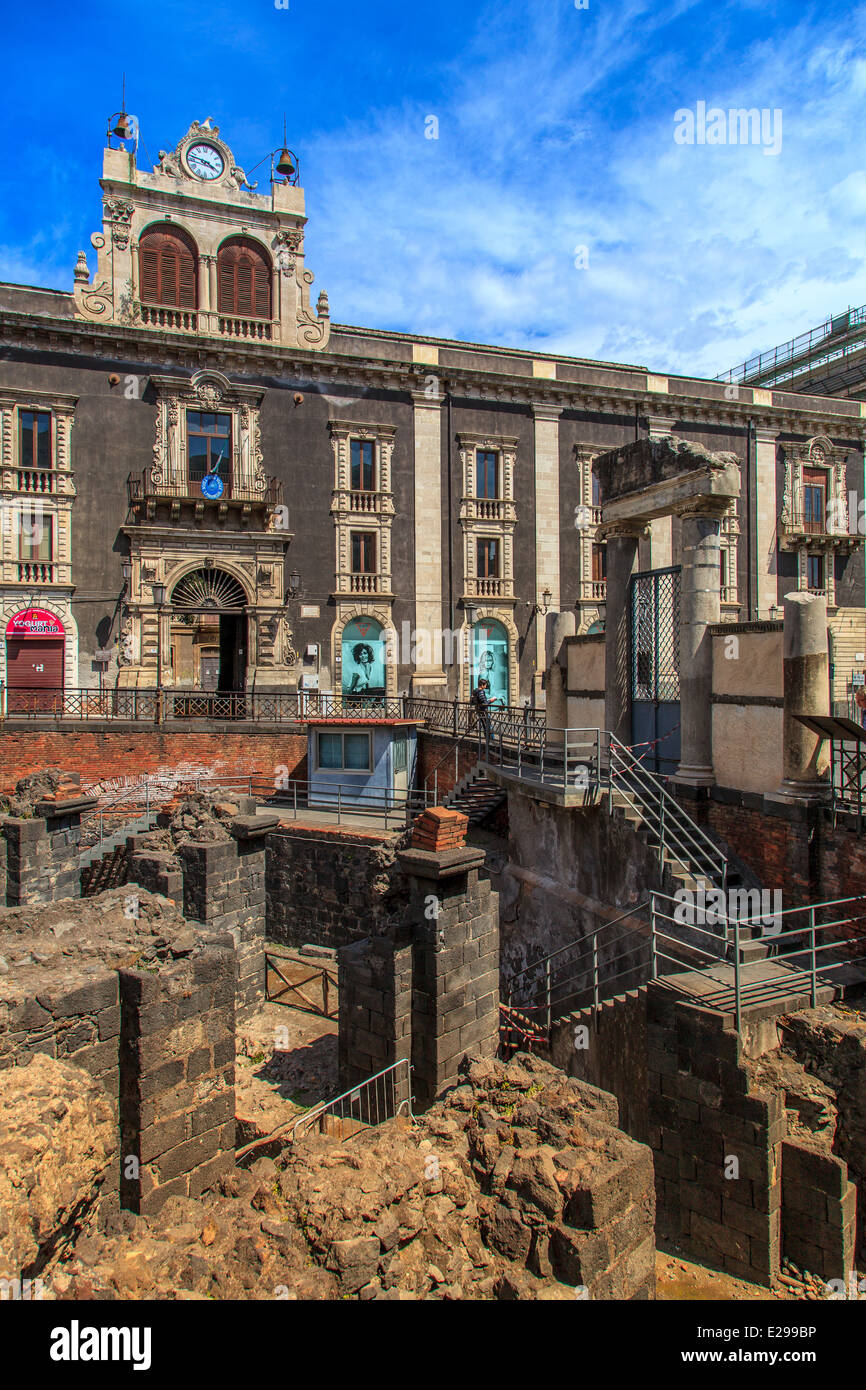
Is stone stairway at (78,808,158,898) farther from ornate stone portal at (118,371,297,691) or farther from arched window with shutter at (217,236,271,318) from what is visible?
arched window with shutter at (217,236,271,318)

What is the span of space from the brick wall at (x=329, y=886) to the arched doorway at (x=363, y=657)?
10.9 metres

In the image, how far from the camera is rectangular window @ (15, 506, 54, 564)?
2362cm

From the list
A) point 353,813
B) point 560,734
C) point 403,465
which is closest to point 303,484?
point 403,465

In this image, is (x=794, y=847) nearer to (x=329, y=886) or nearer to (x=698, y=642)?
(x=698, y=642)

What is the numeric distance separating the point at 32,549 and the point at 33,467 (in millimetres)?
2475

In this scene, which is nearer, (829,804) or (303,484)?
(829,804)

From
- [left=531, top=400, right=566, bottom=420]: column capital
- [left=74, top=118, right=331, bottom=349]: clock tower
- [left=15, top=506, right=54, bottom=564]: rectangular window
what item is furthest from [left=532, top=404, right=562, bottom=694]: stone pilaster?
[left=15, top=506, right=54, bottom=564]: rectangular window

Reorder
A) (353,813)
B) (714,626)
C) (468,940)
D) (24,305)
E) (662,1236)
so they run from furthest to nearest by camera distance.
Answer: (24,305) < (353,813) < (714,626) < (468,940) < (662,1236)

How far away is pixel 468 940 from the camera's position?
27.9ft

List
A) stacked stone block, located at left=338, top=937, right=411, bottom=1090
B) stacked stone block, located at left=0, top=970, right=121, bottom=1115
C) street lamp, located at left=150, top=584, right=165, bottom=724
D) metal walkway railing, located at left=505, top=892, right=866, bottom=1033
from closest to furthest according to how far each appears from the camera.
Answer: stacked stone block, located at left=0, top=970, right=121, bottom=1115, metal walkway railing, located at left=505, top=892, right=866, bottom=1033, stacked stone block, located at left=338, top=937, right=411, bottom=1090, street lamp, located at left=150, top=584, right=165, bottom=724

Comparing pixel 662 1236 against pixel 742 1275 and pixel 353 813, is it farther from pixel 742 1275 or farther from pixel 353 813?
pixel 353 813

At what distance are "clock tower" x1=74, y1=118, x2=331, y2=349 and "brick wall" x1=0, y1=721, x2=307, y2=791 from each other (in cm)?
1304

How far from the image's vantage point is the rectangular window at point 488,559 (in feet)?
93.2
